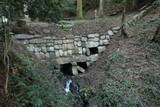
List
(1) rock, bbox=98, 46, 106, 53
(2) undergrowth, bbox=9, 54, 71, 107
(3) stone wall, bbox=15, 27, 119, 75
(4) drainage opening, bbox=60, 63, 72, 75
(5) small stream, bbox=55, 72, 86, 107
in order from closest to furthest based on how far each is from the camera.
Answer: (2) undergrowth, bbox=9, 54, 71, 107, (5) small stream, bbox=55, 72, 86, 107, (3) stone wall, bbox=15, 27, 119, 75, (4) drainage opening, bbox=60, 63, 72, 75, (1) rock, bbox=98, 46, 106, 53

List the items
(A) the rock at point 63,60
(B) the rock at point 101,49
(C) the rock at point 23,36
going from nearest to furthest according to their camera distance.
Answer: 1. (C) the rock at point 23,36
2. (A) the rock at point 63,60
3. (B) the rock at point 101,49

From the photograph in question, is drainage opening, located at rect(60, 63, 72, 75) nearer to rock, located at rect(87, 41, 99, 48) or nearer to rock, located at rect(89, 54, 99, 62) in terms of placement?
rock, located at rect(89, 54, 99, 62)

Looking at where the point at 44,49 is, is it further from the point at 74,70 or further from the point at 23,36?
the point at 74,70

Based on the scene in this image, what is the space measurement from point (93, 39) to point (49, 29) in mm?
2014

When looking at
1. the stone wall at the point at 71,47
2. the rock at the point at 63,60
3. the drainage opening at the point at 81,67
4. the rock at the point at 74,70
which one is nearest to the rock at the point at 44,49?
the stone wall at the point at 71,47

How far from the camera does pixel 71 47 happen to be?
7.71 m

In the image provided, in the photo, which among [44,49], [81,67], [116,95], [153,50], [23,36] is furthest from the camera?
[81,67]

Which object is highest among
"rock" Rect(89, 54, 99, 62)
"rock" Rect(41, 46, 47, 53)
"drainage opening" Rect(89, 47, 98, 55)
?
"rock" Rect(41, 46, 47, 53)

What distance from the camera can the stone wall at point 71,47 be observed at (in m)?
7.25

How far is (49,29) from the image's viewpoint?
25.8ft

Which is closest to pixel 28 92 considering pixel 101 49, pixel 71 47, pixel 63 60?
pixel 63 60

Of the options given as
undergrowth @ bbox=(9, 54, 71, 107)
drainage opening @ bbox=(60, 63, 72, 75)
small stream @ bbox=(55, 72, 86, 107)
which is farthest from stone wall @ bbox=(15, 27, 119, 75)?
undergrowth @ bbox=(9, 54, 71, 107)

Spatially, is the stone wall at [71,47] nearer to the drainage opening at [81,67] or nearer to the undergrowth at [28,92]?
the drainage opening at [81,67]

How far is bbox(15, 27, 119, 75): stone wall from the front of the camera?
7246 mm
